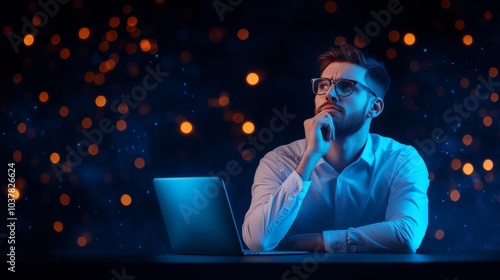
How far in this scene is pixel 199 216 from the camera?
1.75m

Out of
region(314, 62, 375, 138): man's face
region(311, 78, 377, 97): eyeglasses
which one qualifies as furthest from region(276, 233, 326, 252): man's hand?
region(311, 78, 377, 97): eyeglasses

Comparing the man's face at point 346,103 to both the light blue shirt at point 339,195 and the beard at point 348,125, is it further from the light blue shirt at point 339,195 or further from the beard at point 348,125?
the light blue shirt at point 339,195

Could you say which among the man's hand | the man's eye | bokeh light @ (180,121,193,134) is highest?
the man's eye

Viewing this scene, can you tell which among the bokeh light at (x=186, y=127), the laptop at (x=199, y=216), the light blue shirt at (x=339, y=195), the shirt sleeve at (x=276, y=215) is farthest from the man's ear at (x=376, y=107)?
the laptop at (x=199, y=216)

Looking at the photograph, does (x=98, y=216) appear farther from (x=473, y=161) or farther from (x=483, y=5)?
(x=483, y=5)

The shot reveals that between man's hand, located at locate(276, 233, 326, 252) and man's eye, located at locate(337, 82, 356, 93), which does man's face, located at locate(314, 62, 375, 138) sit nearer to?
man's eye, located at locate(337, 82, 356, 93)

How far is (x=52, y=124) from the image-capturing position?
133 inches

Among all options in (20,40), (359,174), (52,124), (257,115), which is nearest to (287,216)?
(359,174)

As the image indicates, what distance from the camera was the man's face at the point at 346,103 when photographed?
273 centimetres

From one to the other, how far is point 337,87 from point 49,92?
61.7 inches

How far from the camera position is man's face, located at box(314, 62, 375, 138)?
2730 mm

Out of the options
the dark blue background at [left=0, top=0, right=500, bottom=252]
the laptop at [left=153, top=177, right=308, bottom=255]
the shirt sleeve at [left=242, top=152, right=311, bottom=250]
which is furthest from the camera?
the dark blue background at [left=0, top=0, right=500, bottom=252]

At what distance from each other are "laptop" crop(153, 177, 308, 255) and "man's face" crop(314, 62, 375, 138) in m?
1.06

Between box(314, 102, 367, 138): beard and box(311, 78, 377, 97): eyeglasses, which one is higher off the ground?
box(311, 78, 377, 97): eyeglasses
